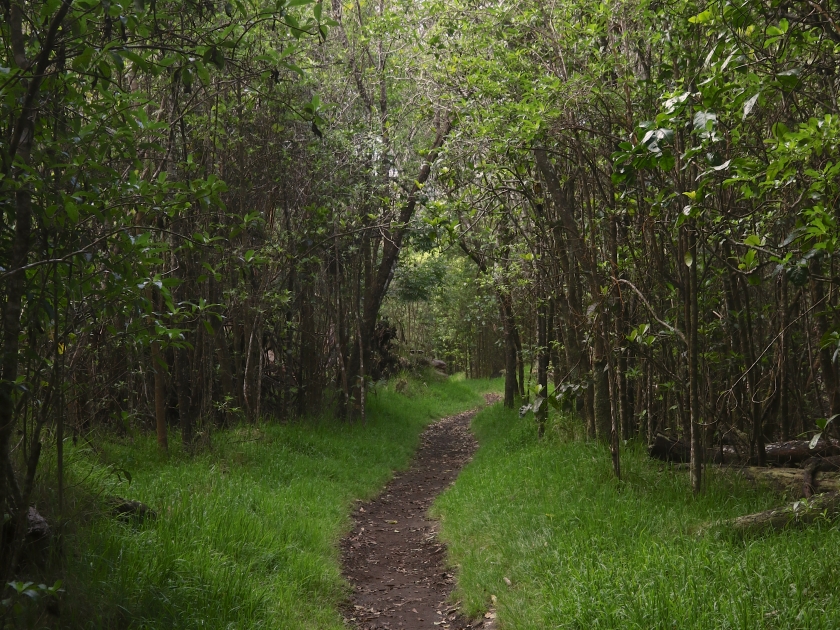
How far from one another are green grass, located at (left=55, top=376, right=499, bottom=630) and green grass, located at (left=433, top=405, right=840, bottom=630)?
4.74ft

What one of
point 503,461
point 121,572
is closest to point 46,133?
point 121,572

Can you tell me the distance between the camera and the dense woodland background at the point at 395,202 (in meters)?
3.69

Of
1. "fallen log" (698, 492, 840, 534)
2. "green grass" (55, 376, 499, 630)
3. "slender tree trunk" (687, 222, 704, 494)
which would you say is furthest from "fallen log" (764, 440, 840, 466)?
"green grass" (55, 376, 499, 630)

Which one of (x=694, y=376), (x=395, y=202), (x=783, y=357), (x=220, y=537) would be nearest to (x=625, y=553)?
(x=694, y=376)

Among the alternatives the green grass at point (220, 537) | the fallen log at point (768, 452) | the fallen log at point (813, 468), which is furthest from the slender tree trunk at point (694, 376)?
Answer: the green grass at point (220, 537)

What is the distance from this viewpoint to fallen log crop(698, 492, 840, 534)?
506 centimetres

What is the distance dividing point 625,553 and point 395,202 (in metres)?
8.41

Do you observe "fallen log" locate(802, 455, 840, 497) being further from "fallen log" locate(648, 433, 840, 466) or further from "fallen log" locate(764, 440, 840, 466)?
"fallen log" locate(764, 440, 840, 466)

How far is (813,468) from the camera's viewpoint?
6.09 m

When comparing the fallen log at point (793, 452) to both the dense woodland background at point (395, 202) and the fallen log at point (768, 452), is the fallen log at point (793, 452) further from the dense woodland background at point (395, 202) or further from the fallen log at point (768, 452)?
the dense woodland background at point (395, 202)

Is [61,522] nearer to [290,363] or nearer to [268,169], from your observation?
[268,169]

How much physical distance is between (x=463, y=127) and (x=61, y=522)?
5.94 meters

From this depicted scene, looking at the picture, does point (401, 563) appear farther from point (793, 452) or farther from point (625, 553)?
point (793, 452)

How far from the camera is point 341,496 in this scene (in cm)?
896
